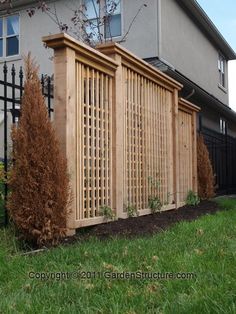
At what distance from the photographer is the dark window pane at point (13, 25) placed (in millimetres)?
17016

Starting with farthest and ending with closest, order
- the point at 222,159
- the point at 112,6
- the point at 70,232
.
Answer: the point at 222,159, the point at 112,6, the point at 70,232

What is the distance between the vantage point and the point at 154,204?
301 inches

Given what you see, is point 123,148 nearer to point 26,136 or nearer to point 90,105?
point 90,105

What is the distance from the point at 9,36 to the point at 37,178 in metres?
13.3

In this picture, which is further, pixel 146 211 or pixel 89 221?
pixel 146 211

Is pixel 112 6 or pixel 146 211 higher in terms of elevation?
pixel 112 6

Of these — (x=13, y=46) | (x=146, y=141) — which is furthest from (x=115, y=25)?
(x=146, y=141)

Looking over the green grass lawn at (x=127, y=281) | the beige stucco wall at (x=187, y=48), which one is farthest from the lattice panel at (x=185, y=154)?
the beige stucco wall at (x=187, y=48)

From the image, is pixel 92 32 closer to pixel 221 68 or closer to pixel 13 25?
pixel 13 25

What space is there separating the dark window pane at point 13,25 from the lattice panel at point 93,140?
1152 cm

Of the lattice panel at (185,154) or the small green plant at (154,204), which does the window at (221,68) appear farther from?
the small green plant at (154,204)

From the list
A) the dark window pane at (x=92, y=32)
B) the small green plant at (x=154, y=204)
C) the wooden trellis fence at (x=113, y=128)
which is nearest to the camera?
the wooden trellis fence at (x=113, y=128)

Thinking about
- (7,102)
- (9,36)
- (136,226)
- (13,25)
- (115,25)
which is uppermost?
(13,25)

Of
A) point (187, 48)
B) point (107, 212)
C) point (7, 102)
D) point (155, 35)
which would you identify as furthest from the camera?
point (187, 48)
